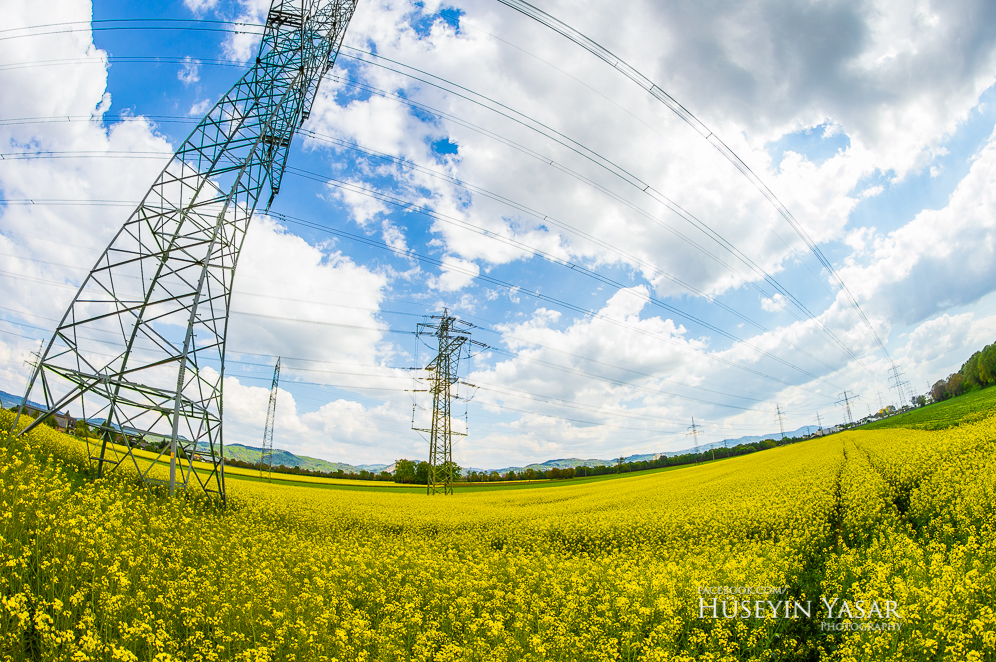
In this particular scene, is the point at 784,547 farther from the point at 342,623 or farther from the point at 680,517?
the point at 342,623

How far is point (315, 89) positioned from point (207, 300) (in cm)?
859

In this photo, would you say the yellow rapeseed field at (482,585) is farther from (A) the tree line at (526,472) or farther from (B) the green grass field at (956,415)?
(A) the tree line at (526,472)

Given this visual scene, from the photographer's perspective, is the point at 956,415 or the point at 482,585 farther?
the point at 956,415

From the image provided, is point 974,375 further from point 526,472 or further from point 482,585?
point 482,585

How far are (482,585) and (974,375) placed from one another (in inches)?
5220

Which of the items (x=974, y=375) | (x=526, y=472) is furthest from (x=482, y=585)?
(x=974, y=375)

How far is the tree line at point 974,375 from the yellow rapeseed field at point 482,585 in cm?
10819

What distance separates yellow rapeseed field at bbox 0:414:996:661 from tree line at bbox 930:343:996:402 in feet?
355

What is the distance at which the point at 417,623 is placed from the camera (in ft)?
20.0

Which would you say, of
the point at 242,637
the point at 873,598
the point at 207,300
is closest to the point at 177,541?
the point at 242,637

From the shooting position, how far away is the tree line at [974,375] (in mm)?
81125

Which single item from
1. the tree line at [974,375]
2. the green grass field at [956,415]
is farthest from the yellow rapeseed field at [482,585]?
the tree line at [974,375]

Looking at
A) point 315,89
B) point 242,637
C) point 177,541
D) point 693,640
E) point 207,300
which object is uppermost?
point 315,89

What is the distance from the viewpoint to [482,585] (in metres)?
7.74
